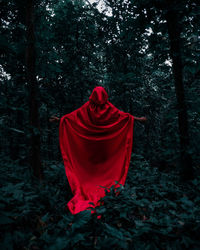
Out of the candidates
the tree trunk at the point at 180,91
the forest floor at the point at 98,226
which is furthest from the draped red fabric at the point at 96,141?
the tree trunk at the point at 180,91

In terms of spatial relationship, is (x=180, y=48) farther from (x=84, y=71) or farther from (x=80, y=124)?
(x=84, y=71)

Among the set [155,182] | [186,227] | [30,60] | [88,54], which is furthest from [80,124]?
[88,54]

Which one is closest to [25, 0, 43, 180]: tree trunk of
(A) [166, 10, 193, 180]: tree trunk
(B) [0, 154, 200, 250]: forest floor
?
(B) [0, 154, 200, 250]: forest floor

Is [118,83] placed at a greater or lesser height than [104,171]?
greater

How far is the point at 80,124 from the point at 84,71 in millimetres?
5779

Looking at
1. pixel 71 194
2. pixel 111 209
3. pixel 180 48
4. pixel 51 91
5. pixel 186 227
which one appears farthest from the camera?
pixel 51 91

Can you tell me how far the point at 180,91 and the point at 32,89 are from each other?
430cm

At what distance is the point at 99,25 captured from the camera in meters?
9.75

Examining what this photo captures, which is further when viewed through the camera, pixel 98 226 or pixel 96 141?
pixel 96 141

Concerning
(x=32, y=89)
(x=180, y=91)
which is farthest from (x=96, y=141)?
(x=180, y=91)

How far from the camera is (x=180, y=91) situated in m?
5.50

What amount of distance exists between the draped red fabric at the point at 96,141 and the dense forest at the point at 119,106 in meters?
0.65

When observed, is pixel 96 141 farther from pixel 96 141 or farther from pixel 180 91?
pixel 180 91

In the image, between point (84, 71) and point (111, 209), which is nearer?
point (111, 209)
